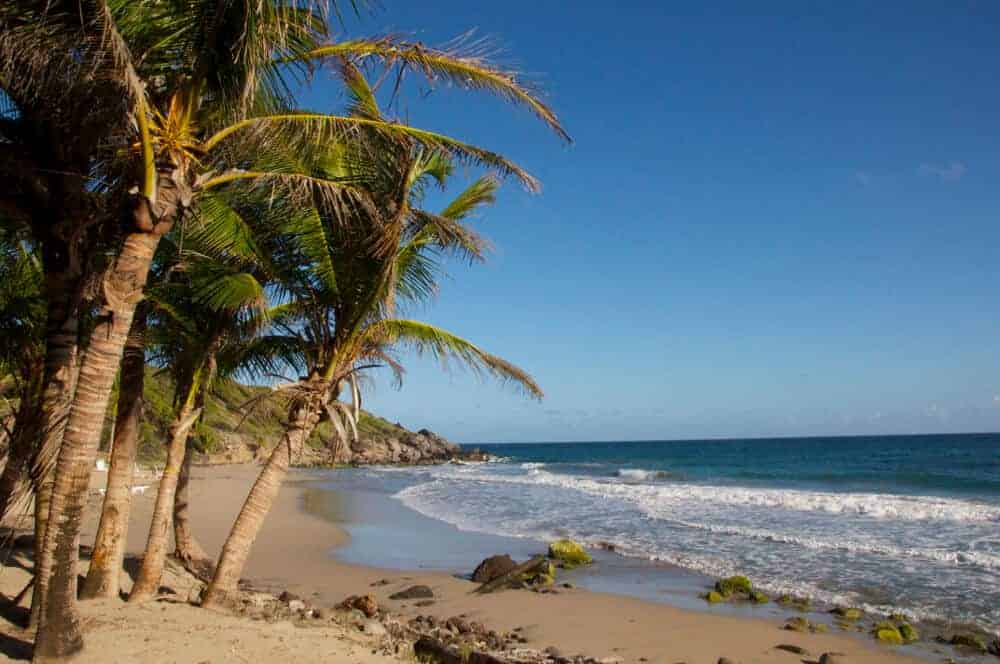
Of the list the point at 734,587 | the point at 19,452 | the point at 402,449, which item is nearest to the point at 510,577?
the point at 734,587

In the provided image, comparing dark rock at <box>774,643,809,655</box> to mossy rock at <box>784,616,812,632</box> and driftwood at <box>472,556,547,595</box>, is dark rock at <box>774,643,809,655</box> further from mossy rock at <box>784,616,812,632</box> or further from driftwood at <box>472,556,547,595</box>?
driftwood at <box>472,556,547,595</box>

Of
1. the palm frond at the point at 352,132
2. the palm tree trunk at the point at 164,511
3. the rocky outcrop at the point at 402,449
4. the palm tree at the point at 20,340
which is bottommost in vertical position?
the rocky outcrop at the point at 402,449

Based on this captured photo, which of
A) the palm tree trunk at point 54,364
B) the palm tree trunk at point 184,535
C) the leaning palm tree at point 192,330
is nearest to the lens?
the palm tree trunk at point 54,364

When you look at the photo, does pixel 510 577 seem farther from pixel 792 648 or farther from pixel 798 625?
pixel 792 648

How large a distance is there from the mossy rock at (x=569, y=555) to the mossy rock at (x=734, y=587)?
3078mm

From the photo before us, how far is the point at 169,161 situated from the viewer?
4.92m

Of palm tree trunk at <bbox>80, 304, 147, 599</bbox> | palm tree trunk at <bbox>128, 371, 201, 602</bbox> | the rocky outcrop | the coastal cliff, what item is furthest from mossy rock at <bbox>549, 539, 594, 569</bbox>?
the rocky outcrop

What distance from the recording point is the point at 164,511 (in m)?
8.02

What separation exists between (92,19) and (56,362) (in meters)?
2.57

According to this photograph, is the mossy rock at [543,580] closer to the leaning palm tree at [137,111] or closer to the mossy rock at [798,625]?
the mossy rock at [798,625]

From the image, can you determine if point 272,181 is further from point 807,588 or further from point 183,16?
point 807,588

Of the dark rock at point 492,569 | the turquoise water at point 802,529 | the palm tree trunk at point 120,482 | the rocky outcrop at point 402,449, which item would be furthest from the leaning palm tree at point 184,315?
the rocky outcrop at point 402,449

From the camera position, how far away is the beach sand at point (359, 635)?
5.85 m

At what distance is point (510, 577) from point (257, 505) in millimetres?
6038
